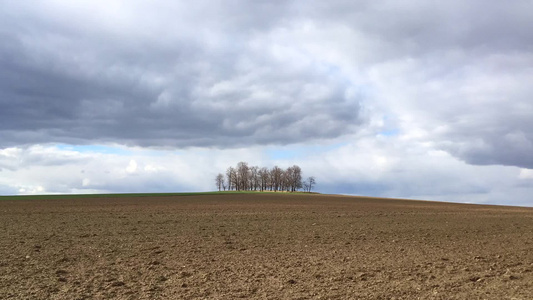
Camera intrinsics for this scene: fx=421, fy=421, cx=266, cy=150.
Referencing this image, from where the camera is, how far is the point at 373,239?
19781mm

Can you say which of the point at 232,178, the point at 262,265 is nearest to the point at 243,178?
the point at 232,178

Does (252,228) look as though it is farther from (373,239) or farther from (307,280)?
(307,280)

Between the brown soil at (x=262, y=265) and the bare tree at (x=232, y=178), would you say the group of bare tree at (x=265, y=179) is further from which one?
the brown soil at (x=262, y=265)

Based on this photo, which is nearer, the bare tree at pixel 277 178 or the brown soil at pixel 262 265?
the brown soil at pixel 262 265

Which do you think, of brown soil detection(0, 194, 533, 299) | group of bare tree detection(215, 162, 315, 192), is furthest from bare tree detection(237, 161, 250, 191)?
brown soil detection(0, 194, 533, 299)

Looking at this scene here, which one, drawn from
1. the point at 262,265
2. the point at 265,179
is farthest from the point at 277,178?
the point at 262,265

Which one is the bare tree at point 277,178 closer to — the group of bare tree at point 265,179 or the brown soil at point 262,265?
the group of bare tree at point 265,179

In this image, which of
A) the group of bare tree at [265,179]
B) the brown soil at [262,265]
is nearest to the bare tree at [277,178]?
the group of bare tree at [265,179]

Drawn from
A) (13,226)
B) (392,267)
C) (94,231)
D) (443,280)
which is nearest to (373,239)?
(392,267)

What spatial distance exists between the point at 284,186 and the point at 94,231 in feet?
434

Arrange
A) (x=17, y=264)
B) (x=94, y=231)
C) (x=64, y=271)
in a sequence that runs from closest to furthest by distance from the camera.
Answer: (x=64, y=271), (x=17, y=264), (x=94, y=231)

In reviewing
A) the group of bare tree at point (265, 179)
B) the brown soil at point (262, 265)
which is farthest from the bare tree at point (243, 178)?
the brown soil at point (262, 265)

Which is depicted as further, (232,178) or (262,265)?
(232,178)

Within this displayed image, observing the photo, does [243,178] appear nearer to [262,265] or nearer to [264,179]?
[264,179]
